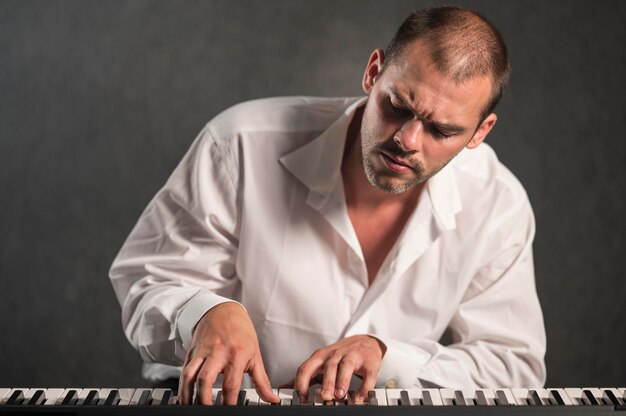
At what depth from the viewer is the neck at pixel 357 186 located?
1.84 meters

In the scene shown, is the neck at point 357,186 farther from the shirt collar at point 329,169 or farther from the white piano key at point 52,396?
the white piano key at point 52,396

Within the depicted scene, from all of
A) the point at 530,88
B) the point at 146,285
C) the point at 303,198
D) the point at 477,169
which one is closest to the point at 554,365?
the point at 530,88

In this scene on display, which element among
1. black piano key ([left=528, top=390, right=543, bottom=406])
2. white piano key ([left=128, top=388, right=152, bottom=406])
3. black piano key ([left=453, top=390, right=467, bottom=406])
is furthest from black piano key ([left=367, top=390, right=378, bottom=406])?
white piano key ([left=128, top=388, right=152, bottom=406])

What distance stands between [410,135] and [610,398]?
0.58m

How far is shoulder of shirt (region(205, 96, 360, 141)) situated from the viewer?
1827 millimetres

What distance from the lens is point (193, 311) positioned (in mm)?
1401

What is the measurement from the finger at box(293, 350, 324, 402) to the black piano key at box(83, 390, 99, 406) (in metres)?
0.29

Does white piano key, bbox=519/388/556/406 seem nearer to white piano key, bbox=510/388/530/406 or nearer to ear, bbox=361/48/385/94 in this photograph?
white piano key, bbox=510/388/530/406

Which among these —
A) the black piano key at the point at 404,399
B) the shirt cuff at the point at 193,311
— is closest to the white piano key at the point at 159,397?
the shirt cuff at the point at 193,311

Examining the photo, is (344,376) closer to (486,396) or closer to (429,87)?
(486,396)

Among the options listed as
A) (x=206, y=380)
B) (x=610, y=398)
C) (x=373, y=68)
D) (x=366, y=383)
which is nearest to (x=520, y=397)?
(x=610, y=398)

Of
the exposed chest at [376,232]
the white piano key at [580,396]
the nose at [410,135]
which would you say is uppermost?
the nose at [410,135]

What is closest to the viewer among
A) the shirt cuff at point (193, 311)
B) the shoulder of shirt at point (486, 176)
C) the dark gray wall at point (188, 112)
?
the shirt cuff at point (193, 311)

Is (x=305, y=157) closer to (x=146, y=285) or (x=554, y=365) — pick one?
(x=146, y=285)
